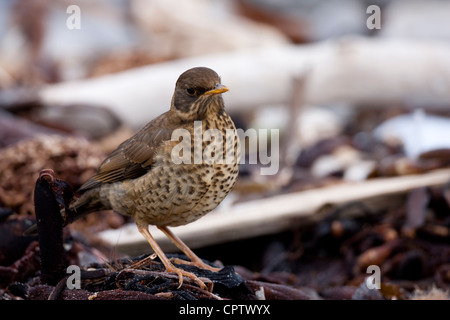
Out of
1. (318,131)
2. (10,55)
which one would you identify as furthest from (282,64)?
(10,55)

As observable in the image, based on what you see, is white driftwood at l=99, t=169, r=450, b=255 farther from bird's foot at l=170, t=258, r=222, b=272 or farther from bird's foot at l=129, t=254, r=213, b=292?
bird's foot at l=129, t=254, r=213, b=292

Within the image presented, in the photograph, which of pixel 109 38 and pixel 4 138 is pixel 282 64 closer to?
pixel 4 138

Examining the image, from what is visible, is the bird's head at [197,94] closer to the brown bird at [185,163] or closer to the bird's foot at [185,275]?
the brown bird at [185,163]

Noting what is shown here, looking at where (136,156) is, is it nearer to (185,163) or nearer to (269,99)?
(185,163)

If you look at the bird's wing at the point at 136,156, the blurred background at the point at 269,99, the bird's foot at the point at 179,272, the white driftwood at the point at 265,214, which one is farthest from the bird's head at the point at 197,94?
the white driftwood at the point at 265,214

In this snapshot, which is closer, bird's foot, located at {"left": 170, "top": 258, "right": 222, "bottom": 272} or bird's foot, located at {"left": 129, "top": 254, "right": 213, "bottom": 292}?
bird's foot, located at {"left": 129, "top": 254, "right": 213, "bottom": 292}

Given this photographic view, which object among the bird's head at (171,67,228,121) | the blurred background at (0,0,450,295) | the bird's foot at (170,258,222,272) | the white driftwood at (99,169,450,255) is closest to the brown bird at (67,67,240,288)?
the bird's head at (171,67,228,121)

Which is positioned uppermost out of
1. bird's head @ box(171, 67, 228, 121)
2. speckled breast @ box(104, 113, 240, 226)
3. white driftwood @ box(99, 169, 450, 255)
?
bird's head @ box(171, 67, 228, 121)

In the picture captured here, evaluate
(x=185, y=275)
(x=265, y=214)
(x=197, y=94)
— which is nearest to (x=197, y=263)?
(x=185, y=275)
